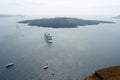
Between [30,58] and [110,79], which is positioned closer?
[110,79]

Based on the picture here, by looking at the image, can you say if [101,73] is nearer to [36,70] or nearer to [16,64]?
[36,70]

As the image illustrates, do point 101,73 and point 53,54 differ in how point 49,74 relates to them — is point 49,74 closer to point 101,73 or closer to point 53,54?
point 101,73

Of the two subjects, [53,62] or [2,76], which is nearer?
[2,76]

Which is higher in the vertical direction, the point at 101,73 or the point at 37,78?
the point at 101,73

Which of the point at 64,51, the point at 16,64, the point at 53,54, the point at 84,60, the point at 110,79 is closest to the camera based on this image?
the point at 110,79

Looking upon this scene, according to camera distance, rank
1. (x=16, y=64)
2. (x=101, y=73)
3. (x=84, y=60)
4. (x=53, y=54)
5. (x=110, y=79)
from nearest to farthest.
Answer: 1. (x=110, y=79)
2. (x=101, y=73)
3. (x=16, y=64)
4. (x=84, y=60)
5. (x=53, y=54)

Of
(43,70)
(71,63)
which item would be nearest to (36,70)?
(43,70)

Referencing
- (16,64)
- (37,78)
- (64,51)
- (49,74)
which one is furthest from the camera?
(64,51)

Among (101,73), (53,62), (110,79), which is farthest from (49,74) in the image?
(110,79)

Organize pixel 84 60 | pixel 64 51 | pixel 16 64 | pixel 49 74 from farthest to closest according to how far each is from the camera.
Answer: pixel 64 51, pixel 84 60, pixel 16 64, pixel 49 74
